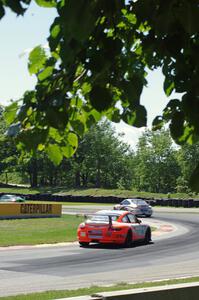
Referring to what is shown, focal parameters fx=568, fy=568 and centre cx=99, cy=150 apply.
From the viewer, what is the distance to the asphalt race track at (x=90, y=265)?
12766mm

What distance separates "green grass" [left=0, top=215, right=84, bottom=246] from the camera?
2279cm

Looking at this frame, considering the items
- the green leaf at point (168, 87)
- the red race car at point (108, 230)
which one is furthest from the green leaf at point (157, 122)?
the red race car at point (108, 230)

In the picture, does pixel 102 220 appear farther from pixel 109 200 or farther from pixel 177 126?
pixel 109 200

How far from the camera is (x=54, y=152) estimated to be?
3402 mm

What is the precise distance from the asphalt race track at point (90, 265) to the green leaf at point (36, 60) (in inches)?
339

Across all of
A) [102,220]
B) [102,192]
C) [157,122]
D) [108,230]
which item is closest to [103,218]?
[102,220]

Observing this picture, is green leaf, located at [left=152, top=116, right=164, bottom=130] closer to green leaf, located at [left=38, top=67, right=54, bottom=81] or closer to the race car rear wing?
green leaf, located at [left=38, top=67, right=54, bottom=81]

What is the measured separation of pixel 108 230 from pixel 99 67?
19016 millimetres

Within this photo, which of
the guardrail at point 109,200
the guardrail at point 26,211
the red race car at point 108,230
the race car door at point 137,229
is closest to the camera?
the red race car at point 108,230

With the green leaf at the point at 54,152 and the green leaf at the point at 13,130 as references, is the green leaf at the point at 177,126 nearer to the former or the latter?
the green leaf at the point at 54,152

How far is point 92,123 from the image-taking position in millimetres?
3762

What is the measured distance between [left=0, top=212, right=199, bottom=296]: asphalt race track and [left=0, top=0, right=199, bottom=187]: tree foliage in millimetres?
8213

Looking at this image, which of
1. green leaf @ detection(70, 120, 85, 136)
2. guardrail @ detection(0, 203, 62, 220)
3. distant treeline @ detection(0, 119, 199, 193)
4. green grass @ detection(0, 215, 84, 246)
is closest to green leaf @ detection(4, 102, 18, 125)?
green leaf @ detection(70, 120, 85, 136)

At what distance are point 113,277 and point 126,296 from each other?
9075 millimetres
